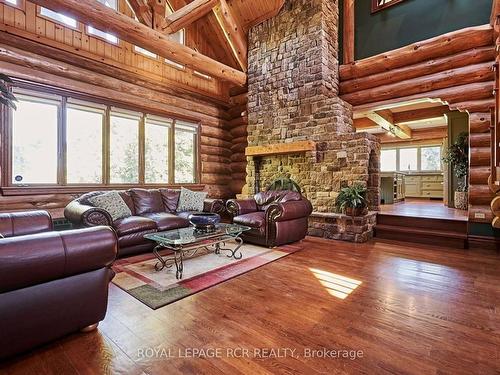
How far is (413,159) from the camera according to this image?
35.0 feet

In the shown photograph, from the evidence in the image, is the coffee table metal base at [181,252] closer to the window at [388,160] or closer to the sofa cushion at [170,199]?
the sofa cushion at [170,199]

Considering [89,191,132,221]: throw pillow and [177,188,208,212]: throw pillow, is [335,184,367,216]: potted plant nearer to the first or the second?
[177,188,208,212]: throw pillow

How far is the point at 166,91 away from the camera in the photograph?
6211mm

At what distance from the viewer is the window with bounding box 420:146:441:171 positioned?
394 inches

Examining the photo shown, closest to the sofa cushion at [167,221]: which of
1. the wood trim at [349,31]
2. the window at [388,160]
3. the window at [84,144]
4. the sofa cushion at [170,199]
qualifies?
the sofa cushion at [170,199]

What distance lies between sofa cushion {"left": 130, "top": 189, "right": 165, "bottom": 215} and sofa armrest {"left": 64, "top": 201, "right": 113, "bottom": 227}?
0.93 metres

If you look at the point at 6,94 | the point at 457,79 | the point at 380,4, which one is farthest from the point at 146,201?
the point at 380,4

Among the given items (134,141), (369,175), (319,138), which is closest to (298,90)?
(319,138)

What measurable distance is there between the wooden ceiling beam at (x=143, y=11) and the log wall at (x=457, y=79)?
4308 millimetres

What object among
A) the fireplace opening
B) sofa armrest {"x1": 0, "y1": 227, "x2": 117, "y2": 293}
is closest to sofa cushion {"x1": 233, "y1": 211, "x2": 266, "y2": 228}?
the fireplace opening

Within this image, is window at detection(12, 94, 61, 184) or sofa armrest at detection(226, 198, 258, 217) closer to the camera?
window at detection(12, 94, 61, 184)

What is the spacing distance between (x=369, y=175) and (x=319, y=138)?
4.10ft

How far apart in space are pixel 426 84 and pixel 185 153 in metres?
5.38

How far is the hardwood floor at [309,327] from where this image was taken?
1590 millimetres
